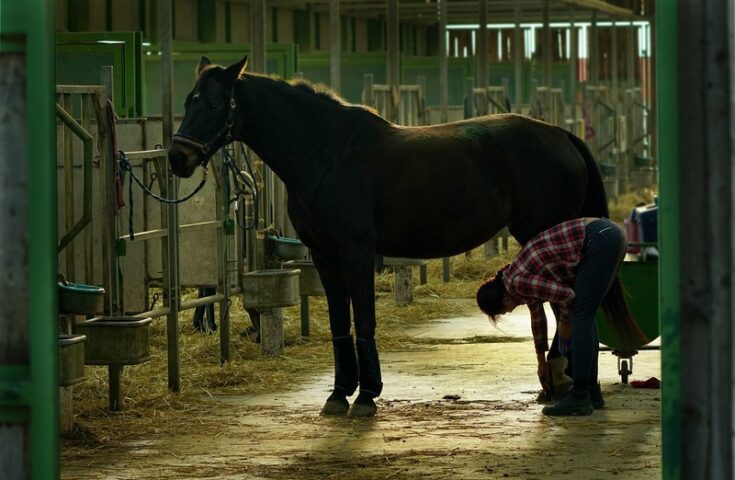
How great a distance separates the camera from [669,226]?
138 inches

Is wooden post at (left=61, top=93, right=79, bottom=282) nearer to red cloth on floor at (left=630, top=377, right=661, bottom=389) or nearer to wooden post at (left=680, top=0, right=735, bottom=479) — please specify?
red cloth on floor at (left=630, top=377, right=661, bottom=389)

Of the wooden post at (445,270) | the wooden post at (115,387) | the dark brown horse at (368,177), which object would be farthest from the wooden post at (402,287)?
the wooden post at (115,387)

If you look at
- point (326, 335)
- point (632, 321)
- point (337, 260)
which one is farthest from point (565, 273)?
point (326, 335)

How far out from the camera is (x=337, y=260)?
809cm

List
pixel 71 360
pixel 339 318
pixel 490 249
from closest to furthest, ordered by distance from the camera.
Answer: pixel 71 360 → pixel 339 318 → pixel 490 249

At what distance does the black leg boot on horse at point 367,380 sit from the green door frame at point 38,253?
4.31 meters

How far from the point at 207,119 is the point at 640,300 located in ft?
8.24

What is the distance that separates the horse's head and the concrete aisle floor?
51.5 inches

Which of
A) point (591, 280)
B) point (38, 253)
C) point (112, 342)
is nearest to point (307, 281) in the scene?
point (112, 342)

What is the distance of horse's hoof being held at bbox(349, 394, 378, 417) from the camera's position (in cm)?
784

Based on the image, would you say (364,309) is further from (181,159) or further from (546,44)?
(546,44)

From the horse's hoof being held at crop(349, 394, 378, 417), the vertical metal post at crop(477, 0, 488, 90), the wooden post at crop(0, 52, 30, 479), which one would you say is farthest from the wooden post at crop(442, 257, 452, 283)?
the wooden post at crop(0, 52, 30, 479)

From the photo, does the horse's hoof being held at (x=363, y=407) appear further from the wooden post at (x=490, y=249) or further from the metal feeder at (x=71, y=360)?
the wooden post at (x=490, y=249)

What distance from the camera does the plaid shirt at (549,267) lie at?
296 inches
